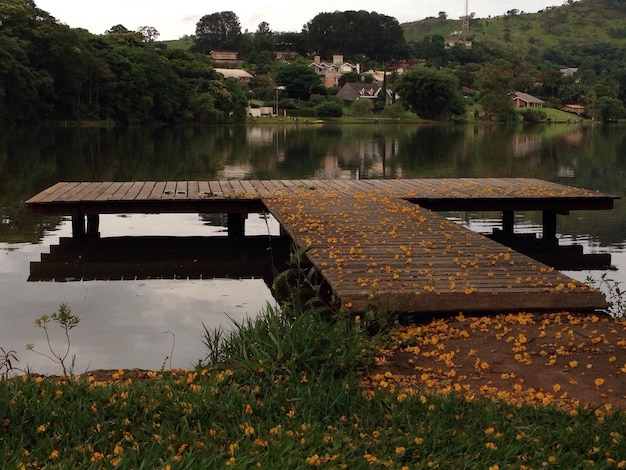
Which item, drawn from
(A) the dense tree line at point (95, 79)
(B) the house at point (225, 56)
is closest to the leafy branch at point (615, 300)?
(A) the dense tree line at point (95, 79)

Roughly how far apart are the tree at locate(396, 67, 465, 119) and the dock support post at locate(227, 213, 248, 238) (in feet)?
282

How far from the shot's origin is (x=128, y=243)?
14.7m

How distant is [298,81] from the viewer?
Result: 4616 inches

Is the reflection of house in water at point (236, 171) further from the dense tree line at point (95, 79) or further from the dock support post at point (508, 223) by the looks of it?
the dense tree line at point (95, 79)

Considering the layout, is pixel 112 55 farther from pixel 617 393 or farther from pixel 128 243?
pixel 617 393

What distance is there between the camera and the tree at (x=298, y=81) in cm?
11769

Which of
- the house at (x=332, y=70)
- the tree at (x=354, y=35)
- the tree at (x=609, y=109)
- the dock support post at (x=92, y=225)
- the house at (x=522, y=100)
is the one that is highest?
the tree at (x=354, y=35)

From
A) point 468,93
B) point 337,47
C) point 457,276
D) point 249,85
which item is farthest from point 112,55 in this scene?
point 337,47

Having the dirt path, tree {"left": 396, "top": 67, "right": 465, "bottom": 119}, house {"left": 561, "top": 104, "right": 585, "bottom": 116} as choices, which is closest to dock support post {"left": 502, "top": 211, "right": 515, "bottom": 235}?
the dirt path

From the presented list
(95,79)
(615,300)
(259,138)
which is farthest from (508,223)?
(95,79)

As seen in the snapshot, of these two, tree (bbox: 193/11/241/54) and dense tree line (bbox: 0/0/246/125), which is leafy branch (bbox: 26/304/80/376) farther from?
tree (bbox: 193/11/241/54)

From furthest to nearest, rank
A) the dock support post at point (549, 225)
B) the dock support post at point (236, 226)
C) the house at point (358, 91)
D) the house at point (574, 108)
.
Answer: the house at point (358, 91) → the house at point (574, 108) → the dock support post at point (549, 225) → the dock support post at point (236, 226)

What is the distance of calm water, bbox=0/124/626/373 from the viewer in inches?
340

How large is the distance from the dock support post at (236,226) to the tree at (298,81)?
340 ft
